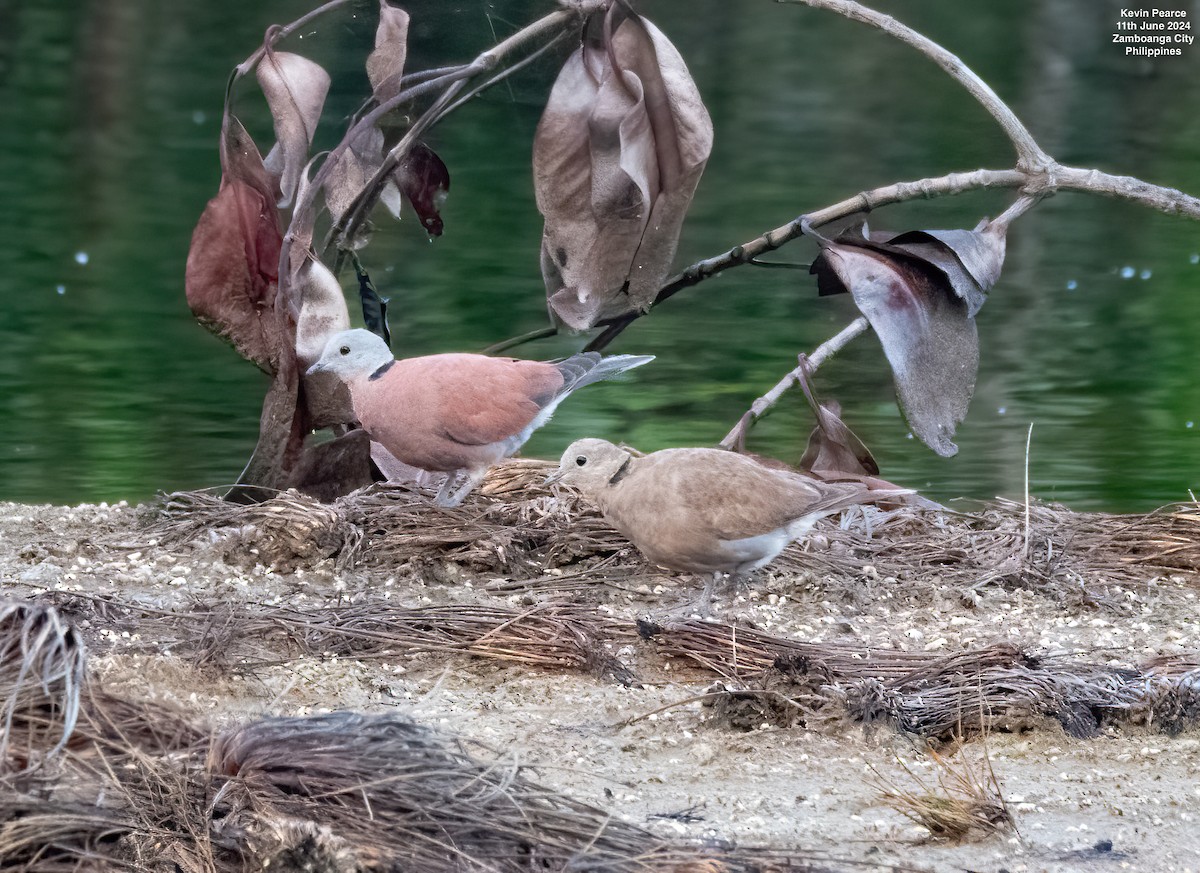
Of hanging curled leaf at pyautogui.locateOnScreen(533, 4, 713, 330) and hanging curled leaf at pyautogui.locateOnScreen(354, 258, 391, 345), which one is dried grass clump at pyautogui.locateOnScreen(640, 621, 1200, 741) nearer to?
hanging curled leaf at pyautogui.locateOnScreen(533, 4, 713, 330)

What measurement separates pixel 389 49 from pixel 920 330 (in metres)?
1.36

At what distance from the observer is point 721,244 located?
499cm

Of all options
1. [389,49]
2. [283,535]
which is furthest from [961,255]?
[283,535]

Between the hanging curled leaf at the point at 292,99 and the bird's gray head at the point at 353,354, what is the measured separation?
1.19ft

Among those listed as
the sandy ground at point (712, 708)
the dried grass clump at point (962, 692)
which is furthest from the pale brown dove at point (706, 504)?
the dried grass clump at point (962, 692)

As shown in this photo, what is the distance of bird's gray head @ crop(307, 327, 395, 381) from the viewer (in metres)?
2.80

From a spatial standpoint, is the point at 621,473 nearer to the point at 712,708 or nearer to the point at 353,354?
the point at 712,708

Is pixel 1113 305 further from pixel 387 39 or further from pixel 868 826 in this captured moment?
pixel 868 826

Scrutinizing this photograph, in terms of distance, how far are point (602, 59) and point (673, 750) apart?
1.71 metres

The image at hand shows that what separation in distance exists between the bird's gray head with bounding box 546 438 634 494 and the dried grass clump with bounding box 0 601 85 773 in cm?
113

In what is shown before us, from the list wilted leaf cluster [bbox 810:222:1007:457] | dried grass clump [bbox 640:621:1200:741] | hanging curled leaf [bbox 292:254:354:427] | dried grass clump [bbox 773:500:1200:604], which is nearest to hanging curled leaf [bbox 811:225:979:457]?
wilted leaf cluster [bbox 810:222:1007:457]

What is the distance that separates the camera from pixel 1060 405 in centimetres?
475

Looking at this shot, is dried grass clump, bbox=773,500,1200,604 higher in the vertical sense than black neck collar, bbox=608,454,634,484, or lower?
lower

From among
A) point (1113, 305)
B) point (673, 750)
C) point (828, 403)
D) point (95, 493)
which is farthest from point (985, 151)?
point (673, 750)
